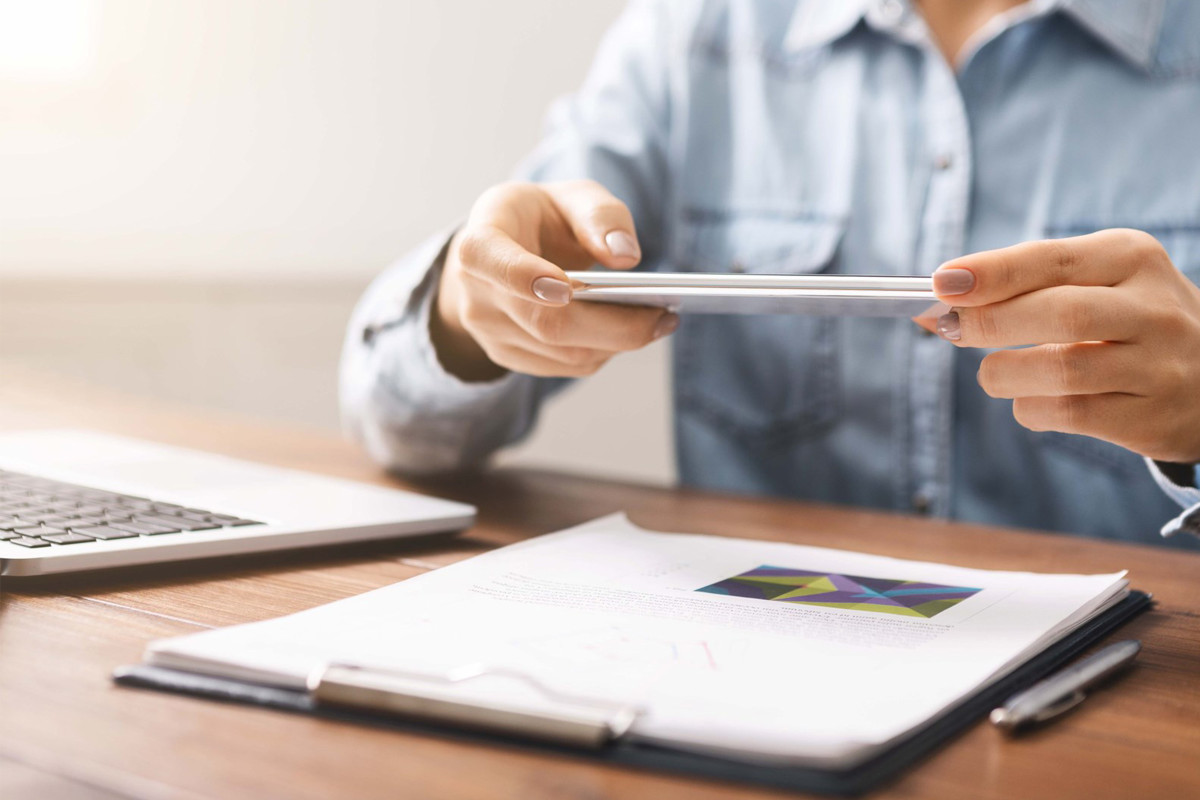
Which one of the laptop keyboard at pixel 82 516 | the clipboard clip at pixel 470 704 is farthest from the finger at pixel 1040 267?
the laptop keyboard at pixel 82 516

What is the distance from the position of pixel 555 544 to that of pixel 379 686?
225mm

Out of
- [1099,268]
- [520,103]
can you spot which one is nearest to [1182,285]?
[1099,268]

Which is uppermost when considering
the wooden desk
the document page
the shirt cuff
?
the shirt cuff

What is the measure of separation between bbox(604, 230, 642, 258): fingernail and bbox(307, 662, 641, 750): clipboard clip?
335 mm

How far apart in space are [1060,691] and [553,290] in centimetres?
30

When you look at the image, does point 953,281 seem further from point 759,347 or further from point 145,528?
point 759,347

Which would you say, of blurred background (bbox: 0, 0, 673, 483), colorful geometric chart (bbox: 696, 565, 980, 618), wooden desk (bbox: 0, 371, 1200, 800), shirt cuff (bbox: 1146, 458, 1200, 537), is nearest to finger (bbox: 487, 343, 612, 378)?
wooden desk (bbox: 0, 371, 1200, 800)

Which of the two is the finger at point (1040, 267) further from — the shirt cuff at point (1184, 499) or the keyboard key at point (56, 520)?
the keyboard key at point (56, 520)

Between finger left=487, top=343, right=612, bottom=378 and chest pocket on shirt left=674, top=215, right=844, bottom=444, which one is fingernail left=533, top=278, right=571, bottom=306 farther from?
chest pocket on shirt left=674, top=215, right=844, bottom=444

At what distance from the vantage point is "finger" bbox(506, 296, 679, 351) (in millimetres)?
587

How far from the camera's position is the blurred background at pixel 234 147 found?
159cm

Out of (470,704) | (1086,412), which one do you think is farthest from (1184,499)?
(470,704)

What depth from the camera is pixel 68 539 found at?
1.57 feet

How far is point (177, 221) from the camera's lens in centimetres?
165
